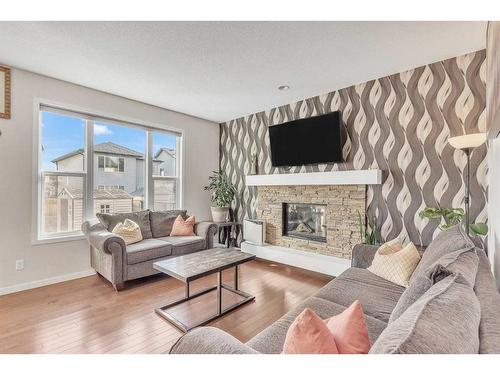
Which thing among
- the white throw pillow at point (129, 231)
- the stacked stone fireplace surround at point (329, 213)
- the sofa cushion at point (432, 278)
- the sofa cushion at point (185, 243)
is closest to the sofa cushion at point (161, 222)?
the sofa cushion at point (185, 243)

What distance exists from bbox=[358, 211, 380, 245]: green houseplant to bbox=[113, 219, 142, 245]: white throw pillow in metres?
2.95

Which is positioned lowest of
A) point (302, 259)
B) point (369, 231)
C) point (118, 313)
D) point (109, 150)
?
point (118, 313)

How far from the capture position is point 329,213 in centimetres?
355

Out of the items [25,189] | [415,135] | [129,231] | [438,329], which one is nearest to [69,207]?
[25,189]

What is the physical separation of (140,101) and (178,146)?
100cm

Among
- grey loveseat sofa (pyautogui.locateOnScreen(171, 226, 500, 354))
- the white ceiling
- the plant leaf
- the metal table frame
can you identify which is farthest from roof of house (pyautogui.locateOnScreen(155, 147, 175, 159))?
the plant leaf

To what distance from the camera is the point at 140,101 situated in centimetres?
394

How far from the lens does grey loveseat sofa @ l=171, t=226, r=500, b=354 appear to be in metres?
0.61

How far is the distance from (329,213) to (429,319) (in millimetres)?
2968

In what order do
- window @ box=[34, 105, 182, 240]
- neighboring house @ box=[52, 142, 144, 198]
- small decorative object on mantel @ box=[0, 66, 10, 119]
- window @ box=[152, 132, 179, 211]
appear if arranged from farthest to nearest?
1. window @ box=[152, 132, 179, 211]
2. neighboring house @ box=[52, 142, 144, 198]
3. window @ box=[34, 105, 182, 240]
4. small decorative object on mantel @ box=[0, 66, 10, 119]

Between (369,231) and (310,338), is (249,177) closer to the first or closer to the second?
(369,231)

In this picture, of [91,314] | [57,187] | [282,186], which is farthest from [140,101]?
[91,314]

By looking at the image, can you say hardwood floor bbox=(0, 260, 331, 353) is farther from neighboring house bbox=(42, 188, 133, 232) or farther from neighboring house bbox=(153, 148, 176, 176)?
neighboring house bbox=(153, 148, 176, 176)
